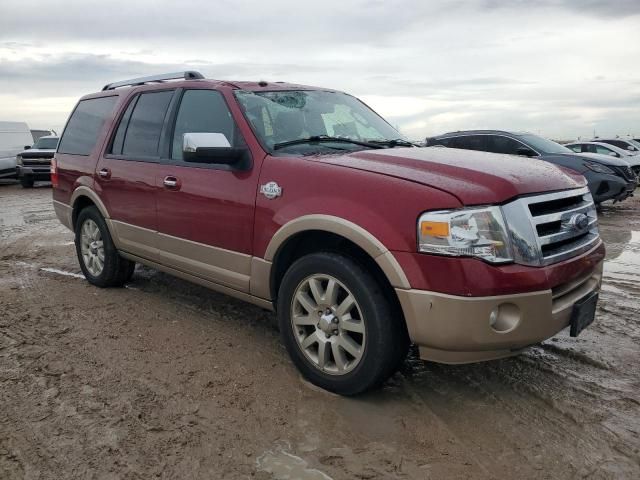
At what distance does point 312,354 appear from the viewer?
3.29 metres

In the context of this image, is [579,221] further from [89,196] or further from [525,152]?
[525,152]

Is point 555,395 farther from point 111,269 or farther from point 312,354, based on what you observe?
point 111,269

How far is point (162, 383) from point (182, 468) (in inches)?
36.2

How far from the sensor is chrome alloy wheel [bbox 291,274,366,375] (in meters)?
3.04

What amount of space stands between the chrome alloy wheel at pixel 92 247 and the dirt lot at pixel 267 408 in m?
0.81

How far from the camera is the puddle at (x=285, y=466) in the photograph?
97.9 inches

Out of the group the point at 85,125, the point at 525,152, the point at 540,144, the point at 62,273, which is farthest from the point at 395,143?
the point at 540,144

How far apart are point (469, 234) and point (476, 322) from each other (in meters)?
0.43

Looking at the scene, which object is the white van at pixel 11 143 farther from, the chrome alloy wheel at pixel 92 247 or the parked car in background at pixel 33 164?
the chrome alloy wheel at pixel 92 247

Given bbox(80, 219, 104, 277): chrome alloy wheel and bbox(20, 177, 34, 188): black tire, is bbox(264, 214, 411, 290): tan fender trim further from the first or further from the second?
bbox(20, 177, 34, 188): black tire

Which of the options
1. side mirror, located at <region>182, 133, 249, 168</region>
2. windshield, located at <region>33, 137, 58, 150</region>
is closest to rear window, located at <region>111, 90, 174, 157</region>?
side mirror, located at <region>182, 133, 249, 168</region>

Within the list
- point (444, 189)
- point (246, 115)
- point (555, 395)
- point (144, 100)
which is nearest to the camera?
point (444, 189)

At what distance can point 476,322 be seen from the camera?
105 inches

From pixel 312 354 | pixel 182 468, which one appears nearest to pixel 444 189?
pixel 312 354
